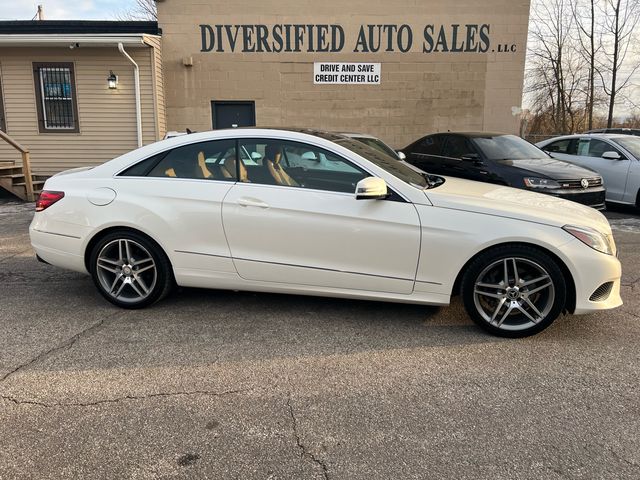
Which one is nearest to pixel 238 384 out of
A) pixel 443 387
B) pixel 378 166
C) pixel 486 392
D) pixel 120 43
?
pixel 443 387

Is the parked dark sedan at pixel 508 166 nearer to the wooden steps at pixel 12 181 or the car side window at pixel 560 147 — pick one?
the car side window at pixel 560 147

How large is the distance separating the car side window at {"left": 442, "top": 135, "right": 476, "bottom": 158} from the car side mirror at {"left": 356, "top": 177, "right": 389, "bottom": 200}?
16.7 ft

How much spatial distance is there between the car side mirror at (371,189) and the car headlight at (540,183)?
14.4 ft

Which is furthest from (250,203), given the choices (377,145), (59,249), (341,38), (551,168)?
(341,38)

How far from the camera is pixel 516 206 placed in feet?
12.6

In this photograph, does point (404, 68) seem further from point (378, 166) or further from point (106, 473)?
point (106, 473)

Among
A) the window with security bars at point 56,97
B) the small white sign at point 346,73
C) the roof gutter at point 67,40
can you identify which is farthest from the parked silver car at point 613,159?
the window with security bars at point 56,97

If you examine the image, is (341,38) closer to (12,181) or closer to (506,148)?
(506,148)

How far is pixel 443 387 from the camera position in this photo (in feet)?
10.3

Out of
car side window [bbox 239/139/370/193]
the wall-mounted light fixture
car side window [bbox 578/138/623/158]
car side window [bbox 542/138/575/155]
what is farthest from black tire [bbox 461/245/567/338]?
the wall-mounted light fixture

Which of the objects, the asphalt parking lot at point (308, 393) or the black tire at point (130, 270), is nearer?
the asphalt parking lot at point (308, 393)

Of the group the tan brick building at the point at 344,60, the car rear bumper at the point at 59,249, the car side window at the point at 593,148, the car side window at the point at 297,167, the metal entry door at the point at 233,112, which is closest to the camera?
the car side window at the point at 297,167

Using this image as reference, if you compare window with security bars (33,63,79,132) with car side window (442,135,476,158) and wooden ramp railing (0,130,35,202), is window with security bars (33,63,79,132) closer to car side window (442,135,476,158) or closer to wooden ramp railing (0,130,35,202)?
wooden ramp railing (0,130,35,202)

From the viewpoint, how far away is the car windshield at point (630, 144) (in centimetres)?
955
